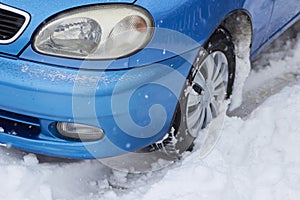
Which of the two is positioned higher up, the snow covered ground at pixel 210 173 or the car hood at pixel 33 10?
the car hood at pixel 33 10

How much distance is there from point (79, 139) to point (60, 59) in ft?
1.35

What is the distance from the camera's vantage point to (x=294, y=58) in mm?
4523

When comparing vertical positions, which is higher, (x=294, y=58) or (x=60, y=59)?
(x=60, y=59)

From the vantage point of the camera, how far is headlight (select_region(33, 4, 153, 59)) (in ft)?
8.67

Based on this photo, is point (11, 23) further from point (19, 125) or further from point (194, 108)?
point (194, 108)

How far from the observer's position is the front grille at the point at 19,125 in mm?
2773

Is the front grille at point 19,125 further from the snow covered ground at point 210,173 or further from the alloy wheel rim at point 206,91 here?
the alloy wheel rim at point 206,91

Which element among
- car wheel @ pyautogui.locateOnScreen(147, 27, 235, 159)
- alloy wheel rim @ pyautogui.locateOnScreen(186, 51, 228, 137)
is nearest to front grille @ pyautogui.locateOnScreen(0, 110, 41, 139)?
car wheel @ pyautogui.locateOnScreen(147, 27, 235, 159)

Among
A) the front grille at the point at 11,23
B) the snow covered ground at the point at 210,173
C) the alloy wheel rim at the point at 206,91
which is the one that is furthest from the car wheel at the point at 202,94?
the front grille at the point at 11,23

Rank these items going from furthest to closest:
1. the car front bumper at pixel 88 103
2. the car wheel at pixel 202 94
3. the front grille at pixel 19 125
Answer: the car wheel at pixel 202 94, the front grille at pixel 19 125, the car front bumper at pixel 88 103

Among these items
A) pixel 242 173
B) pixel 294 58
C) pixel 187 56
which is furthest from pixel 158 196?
pixel 294 58

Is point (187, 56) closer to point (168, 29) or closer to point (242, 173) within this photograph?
point (168, 29)

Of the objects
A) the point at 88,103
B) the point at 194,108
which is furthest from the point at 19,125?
the point at 194,108

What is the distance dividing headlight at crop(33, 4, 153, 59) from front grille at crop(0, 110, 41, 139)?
0.36 metres
